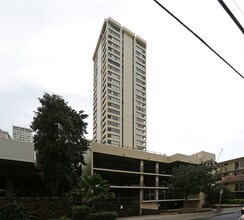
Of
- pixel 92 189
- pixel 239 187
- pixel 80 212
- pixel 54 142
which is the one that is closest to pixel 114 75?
pixel 239 187

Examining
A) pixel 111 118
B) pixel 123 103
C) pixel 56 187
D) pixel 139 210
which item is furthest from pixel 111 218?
pixel 123 103

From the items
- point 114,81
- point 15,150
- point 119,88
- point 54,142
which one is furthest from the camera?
point 119,88

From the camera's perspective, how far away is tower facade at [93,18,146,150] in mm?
112062

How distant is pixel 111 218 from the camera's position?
1250 inches

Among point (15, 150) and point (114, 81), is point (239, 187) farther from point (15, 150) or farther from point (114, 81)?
point (15, 150)

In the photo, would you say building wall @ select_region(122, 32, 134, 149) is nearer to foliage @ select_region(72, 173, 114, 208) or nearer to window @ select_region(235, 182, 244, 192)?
window @ select_region(235, 182, 244, 192)

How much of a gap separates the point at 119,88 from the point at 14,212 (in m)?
94.6

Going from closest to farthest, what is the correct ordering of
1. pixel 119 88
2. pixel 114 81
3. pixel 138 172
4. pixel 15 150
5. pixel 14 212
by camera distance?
pixel 15 150, pixel 14 212, pixel 138 172, pixel 114 81, pixel 119 88

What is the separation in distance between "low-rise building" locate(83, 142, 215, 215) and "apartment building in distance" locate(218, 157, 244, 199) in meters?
23.0

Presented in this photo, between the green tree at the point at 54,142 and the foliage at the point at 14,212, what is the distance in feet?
32.2

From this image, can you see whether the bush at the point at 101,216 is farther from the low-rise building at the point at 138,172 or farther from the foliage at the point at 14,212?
the low-rise building at the point at 138,172

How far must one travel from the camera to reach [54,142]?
36438 millimetres

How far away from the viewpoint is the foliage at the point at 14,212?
24.8 meters

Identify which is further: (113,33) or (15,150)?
(113,33)
